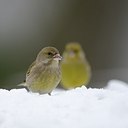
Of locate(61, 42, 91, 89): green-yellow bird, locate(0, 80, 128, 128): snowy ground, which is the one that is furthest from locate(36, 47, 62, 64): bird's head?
locate(61, 42, 91, 89): green-yellow bird

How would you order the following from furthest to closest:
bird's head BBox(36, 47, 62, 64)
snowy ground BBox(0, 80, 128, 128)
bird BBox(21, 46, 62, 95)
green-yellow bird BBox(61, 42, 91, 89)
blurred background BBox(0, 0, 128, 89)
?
blurred background BBox(0, 0, 128, 89)
green-yellow bird BBox(61, 42, 91, 89)
bird's head BBox(36, 47, 62, 64)
bird BBox(21, 46, 62, 95)
snowy ground BBox(0, 80, 128, 128)

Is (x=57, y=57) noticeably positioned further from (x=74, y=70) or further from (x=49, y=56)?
(x=74, y=70)

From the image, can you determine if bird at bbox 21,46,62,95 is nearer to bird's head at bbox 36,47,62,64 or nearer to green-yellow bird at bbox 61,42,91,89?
bird's head at bbox 36,47,62,64

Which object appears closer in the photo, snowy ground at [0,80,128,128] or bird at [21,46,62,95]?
snowy ground at [0,80,128,128]

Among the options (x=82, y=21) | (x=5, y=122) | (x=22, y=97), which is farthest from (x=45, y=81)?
(x=82, y=21)

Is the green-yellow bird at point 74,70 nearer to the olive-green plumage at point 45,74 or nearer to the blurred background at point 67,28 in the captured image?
the olive-green plumage at point 45,74

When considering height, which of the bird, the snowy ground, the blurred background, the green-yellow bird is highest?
the snowy ground

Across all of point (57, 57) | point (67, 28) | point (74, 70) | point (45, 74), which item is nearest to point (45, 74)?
point (45, 74)
